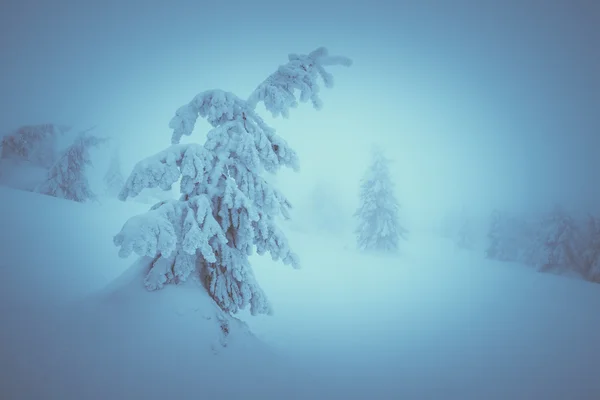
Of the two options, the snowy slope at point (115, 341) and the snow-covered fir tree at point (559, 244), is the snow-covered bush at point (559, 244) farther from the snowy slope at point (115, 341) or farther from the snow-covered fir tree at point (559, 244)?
the snowy slope at point (115, 341)

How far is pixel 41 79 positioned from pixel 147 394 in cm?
2971

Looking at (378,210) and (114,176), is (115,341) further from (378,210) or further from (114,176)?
(114,176)

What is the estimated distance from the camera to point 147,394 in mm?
4109

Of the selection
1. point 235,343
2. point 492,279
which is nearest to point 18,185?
point 235,343

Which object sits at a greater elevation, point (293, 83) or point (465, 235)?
point (465, 235)

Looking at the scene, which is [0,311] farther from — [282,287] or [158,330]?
[282,287]

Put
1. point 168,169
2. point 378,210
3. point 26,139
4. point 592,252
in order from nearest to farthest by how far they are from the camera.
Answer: point 168,169
point 26,139
point 592,252
point 378,210

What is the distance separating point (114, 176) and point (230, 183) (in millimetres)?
35723

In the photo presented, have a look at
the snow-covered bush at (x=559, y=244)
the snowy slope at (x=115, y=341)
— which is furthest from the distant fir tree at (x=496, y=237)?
the snowy slope at (x=115, y=341)

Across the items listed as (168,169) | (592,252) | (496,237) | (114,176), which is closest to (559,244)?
(592,252)

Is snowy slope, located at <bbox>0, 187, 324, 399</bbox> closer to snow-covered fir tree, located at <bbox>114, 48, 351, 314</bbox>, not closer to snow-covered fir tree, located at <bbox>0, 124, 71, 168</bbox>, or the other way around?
snow-covered fir tree, located at <bbox>114, 48, 351, 314</bbox>

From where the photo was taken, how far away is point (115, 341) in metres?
4.54

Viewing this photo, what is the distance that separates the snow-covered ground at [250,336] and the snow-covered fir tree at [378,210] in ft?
35.0

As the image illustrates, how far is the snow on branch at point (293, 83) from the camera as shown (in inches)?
244
